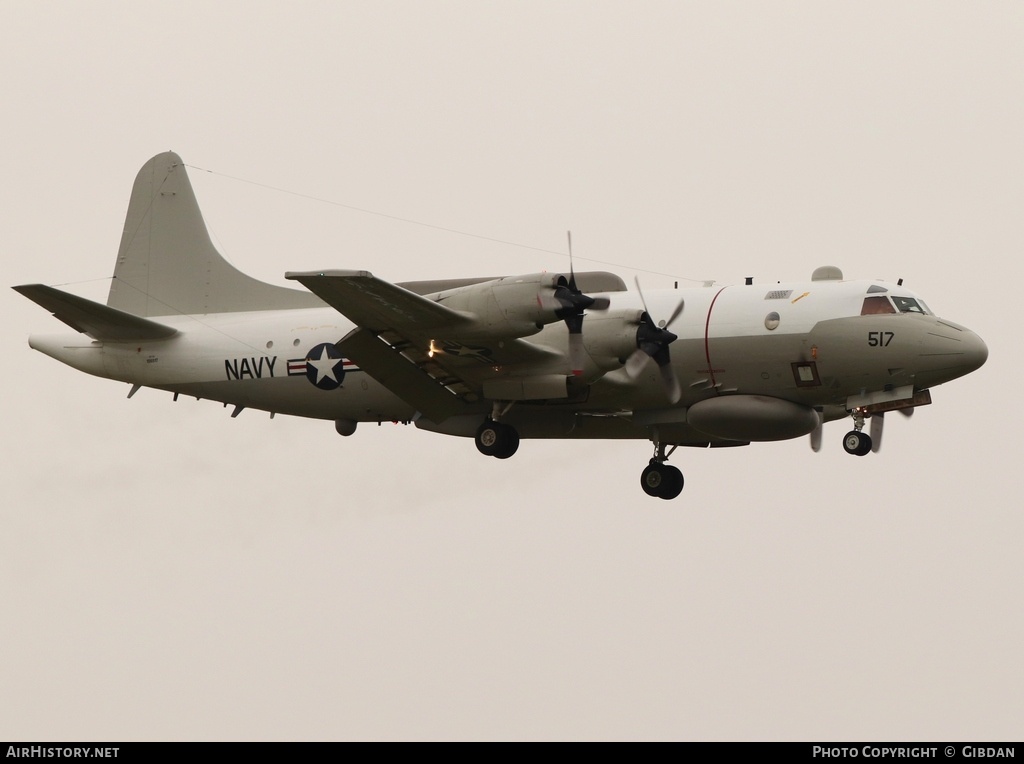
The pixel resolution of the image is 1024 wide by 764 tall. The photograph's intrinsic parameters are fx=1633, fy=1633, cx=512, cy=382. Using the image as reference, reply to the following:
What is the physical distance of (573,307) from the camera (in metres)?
25.3

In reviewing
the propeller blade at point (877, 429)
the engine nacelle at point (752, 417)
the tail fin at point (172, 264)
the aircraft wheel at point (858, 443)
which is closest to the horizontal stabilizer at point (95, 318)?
the tail fin at point (172, 264)

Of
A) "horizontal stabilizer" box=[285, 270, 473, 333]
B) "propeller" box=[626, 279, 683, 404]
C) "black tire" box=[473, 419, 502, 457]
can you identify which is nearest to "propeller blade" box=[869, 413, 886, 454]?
"propeller" box=[626, 279, 683, 404]

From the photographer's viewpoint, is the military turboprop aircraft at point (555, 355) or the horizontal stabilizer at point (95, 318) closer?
the military turboprop aircraft at point (555, 355)

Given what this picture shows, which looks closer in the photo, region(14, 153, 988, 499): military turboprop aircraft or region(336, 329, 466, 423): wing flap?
region(14, 153, 988, 499): military turboprop aircraft

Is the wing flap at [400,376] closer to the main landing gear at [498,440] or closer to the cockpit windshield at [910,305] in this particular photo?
the main landing gear at [498,440]

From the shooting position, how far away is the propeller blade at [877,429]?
1086 inches

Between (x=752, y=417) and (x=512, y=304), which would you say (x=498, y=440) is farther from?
(x=752, y=417)

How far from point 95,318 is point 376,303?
6744 millimetres

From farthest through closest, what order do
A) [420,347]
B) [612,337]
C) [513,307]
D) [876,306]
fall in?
[420,347] → [612,337] → [876,306] → [513,307]

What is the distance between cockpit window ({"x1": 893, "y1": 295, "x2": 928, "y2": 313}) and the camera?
26.2 meters

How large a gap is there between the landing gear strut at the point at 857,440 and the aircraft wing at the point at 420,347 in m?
5.08

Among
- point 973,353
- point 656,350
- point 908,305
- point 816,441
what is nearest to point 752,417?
point 656,350

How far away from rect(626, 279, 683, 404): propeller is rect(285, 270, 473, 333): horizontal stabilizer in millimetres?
A: 3005

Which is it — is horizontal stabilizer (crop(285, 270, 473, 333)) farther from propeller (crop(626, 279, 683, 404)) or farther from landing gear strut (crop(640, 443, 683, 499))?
landing gear strut (crop(640, 443, 683, 499))
